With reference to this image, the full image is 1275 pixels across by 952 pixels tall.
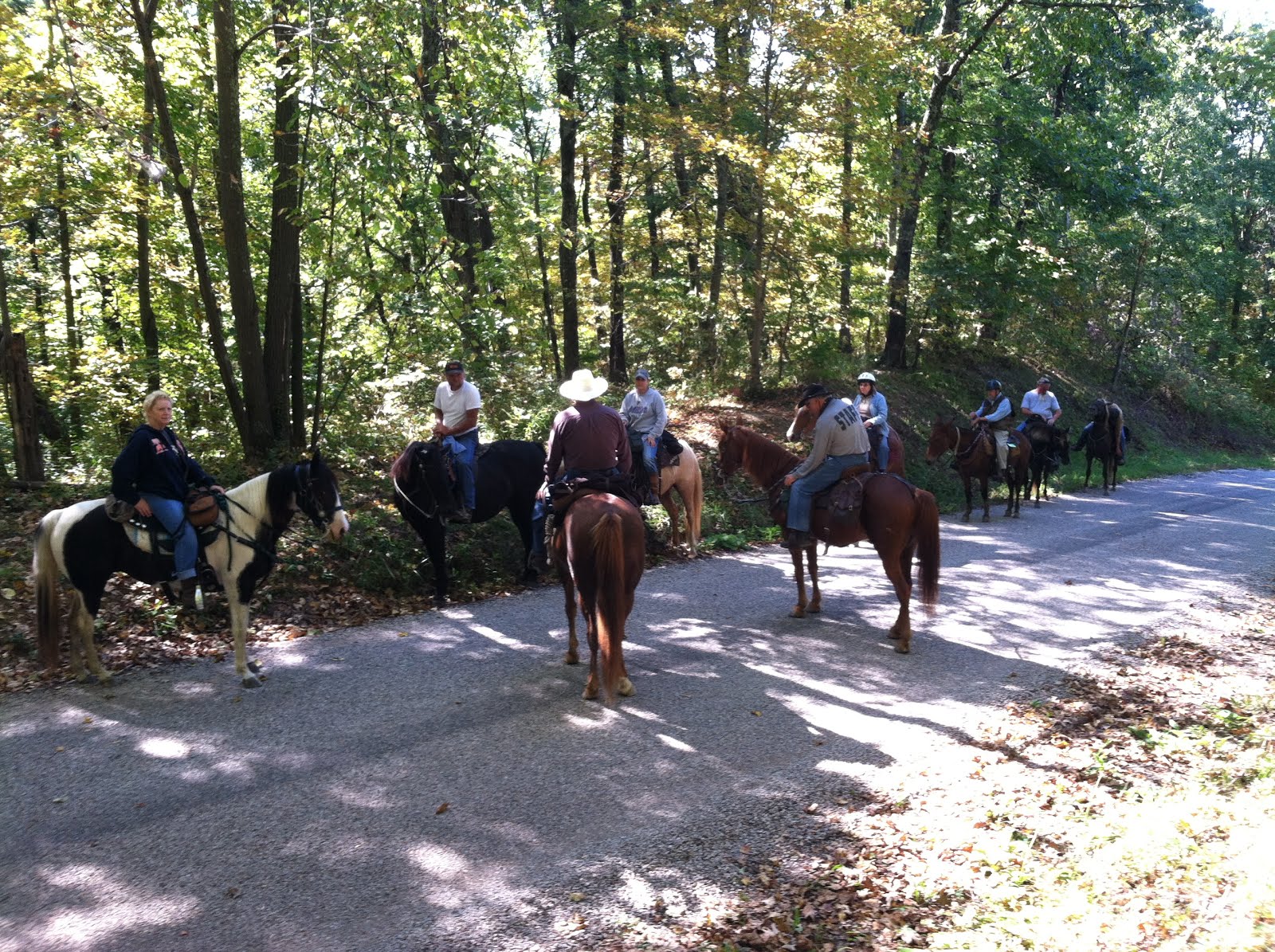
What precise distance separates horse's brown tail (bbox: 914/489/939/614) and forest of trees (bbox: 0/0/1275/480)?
6.52 metres

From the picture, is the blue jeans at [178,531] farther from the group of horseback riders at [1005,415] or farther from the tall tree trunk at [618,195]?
the group of horseback riders at [1005,415]

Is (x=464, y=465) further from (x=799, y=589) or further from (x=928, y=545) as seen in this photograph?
(x=928, y=545)

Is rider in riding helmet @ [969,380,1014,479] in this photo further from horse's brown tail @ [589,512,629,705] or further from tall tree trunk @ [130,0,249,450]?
tall tree trunk @ [130,0,249,450]

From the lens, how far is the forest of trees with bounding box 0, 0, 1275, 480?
38.9 feet

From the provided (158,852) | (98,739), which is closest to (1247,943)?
(158,852)

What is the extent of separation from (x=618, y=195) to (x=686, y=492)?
9.65m

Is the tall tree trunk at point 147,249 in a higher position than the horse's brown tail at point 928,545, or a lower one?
higher

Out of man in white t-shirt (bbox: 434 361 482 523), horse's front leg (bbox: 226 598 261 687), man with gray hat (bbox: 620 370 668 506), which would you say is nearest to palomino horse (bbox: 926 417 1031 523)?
man with gray hat (bbox: 620 370 668 506)

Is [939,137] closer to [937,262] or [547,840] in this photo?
[937,262]

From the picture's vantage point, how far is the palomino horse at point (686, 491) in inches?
506

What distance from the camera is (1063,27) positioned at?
23.4m

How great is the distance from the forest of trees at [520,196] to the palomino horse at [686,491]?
3878 mm

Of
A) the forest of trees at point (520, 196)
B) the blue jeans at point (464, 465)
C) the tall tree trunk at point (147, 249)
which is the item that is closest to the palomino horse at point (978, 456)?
the forest of trees at point (520, 196)

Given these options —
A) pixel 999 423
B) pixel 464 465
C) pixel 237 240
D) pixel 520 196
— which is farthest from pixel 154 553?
pixel 520 196
